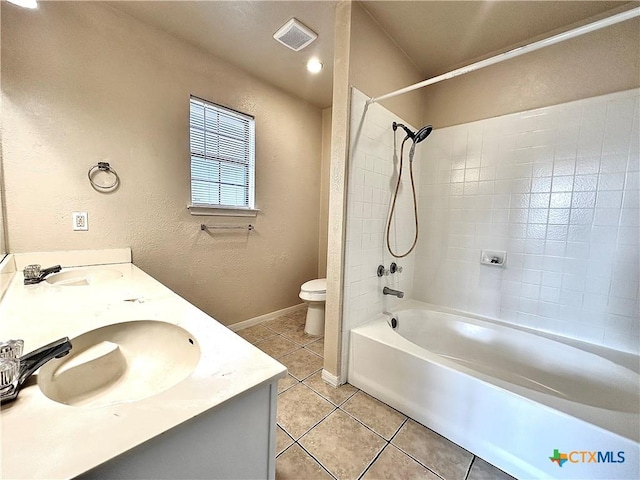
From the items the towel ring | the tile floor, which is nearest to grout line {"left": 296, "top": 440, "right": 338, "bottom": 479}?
the tile floor

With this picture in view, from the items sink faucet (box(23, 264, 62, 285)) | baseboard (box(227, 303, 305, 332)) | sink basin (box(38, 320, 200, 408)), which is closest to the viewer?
sink basin (box(38, 320, 200, 408))

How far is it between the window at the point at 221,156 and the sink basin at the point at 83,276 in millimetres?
742

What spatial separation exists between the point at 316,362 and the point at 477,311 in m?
1.35

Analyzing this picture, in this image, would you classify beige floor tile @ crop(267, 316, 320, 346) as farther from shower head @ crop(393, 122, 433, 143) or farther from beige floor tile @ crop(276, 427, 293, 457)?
shower head @ crop(393, 122, 433, 143)

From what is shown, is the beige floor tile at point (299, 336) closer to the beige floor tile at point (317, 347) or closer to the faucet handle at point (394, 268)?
the beige floor tile at point (317, 347)

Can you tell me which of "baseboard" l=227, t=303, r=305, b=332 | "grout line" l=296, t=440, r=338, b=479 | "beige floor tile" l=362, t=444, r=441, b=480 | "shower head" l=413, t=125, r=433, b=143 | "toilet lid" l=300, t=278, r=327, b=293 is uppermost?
"shower head" l=413, t=125, r=433, b=143

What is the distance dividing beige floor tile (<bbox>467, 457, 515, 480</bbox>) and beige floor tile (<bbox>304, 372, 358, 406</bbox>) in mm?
679

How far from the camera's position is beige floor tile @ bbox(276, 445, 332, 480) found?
3.50 feet

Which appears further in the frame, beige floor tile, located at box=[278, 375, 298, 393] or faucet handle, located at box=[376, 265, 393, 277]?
faucet handle, located at box=[376, 265, 393, 277]

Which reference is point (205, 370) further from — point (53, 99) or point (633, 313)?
point (633, 313)

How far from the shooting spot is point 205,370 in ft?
1.85

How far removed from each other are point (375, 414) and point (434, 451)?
32 cm

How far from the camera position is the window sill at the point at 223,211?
2.00m

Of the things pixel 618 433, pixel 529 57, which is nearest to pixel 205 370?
pixel 618 433
